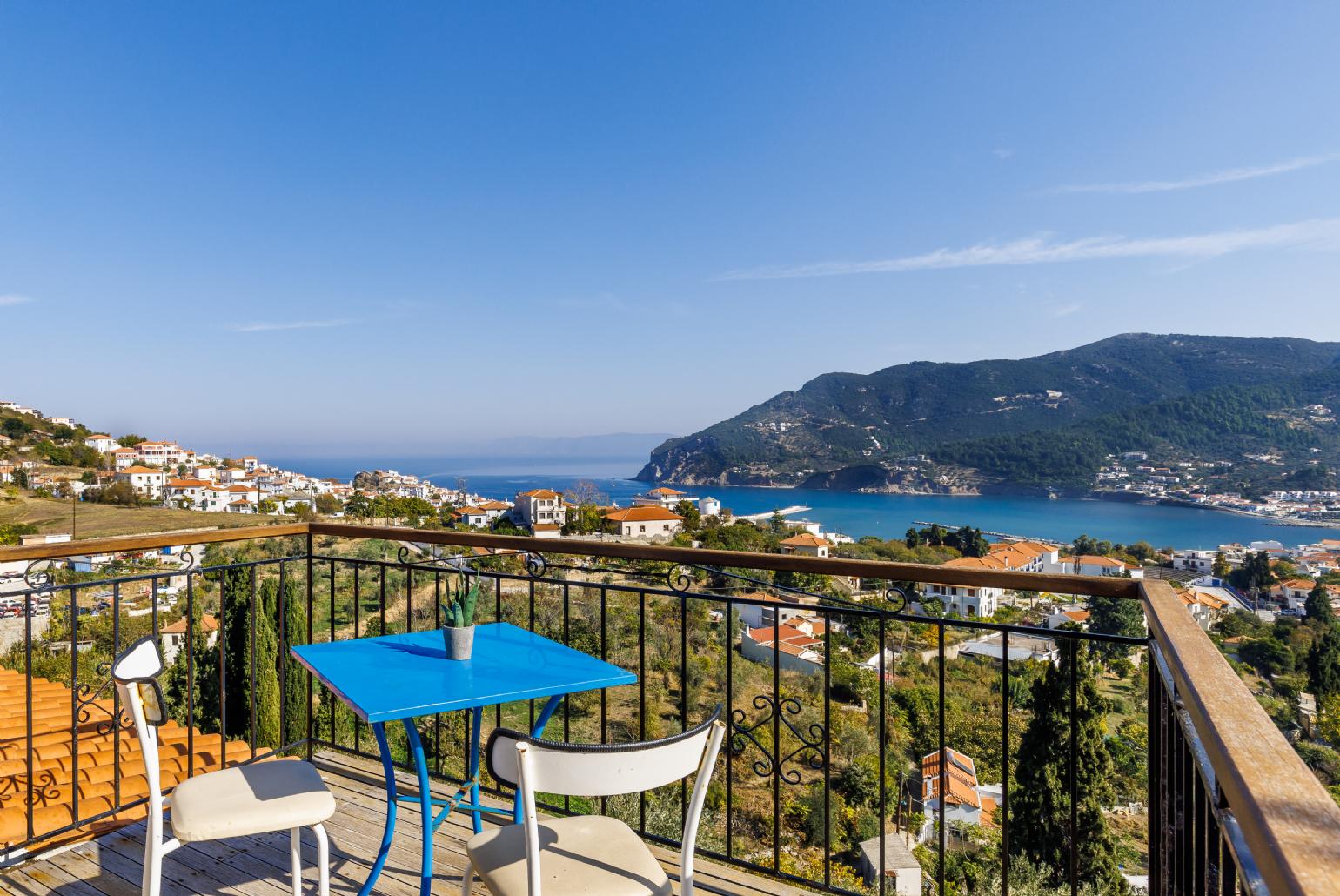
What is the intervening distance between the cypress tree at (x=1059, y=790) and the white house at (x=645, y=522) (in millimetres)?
16568

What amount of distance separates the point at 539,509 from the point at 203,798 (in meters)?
30.7

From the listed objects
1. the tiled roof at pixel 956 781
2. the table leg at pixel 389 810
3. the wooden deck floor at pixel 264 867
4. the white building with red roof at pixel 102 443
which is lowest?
the tiled roof at pixel 956 781

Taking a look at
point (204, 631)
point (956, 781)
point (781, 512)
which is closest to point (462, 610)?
point (956, 781)

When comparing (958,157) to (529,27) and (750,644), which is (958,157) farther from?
(750,644)

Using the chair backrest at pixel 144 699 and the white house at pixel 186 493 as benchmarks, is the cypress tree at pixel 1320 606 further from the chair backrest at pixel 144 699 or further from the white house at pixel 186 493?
the white house at pixel 186 493

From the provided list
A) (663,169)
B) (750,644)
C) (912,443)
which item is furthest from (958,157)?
(912,443)

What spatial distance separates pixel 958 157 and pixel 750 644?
15.4 m

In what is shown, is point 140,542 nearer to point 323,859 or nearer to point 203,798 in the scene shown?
point 203,798

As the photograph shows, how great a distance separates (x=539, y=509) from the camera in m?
32.2

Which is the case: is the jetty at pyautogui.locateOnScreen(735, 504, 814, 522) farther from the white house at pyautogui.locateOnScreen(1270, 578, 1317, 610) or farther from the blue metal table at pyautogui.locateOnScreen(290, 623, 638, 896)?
the blue metal table at pyautogui.locateOnScreen(290, 623, 638, 896)

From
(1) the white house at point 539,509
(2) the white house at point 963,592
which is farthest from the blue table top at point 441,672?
(1) the white house at point 539,509

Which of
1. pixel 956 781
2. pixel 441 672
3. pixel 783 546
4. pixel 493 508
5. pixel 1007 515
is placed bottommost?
pixel 956 781

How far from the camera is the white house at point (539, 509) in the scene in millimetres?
31202

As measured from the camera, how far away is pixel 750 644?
22.4m
